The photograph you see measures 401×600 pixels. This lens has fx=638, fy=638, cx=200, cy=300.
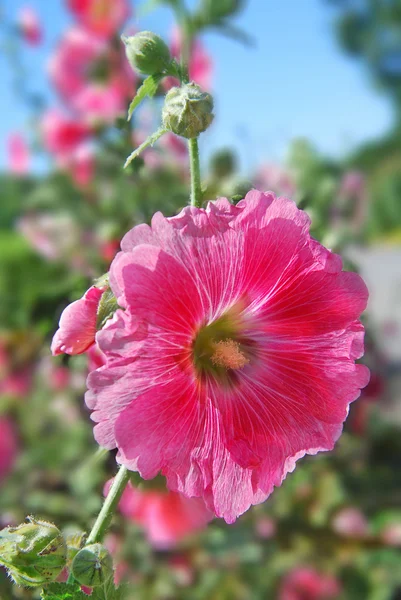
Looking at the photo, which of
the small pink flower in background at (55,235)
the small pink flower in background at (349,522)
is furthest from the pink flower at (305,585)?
the small pink flower in background at (55,235)

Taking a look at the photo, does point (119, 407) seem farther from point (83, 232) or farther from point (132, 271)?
point (83, 232)

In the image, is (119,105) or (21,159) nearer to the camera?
(119,105)

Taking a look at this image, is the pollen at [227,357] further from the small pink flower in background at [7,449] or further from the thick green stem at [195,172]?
the small pink flower in background at [7,449]

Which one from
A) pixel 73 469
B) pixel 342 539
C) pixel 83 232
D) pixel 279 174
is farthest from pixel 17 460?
pixel 279 174

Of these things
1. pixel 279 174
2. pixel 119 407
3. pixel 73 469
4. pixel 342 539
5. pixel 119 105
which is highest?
pixel 119 407

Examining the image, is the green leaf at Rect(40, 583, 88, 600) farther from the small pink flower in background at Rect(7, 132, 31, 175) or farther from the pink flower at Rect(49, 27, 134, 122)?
the small pink flower in background at Rect(7, 132, 31, 175)

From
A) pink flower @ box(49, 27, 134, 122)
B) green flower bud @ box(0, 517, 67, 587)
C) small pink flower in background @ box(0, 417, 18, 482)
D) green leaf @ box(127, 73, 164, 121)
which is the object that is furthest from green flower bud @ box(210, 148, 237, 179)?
small pink flower in background @ box(0, 417, 18, 482)
